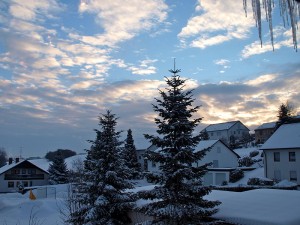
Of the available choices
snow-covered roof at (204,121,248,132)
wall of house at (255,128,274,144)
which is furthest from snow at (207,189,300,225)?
snow-covered roof at (204,121,248,132)

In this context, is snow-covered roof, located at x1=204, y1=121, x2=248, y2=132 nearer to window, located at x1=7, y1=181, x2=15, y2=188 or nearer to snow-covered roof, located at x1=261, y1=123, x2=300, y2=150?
snow-covered roof, located at x1=261, y1=123, x2=300, y2=150

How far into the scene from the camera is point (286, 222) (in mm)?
10852

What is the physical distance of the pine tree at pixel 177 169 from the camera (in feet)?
41.4

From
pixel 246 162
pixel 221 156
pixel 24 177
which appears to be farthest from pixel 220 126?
pixel 24 177

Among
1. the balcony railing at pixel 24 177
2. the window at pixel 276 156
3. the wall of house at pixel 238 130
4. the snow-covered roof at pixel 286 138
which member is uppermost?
the wall of house at pixel 238 130

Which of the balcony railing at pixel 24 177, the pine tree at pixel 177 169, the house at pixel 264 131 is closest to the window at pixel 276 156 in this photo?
the pine tree at pixel 177 169

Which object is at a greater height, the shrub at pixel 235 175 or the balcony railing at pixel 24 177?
the shrub at pixel 235 175

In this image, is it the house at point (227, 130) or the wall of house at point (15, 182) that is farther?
the house at point (227, 130)

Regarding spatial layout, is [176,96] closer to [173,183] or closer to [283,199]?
[173,183]

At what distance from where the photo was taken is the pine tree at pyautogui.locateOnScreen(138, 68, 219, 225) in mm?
12625

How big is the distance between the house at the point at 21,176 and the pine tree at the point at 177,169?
55964mm

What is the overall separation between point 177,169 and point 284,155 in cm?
3131

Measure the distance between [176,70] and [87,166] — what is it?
28.3ft

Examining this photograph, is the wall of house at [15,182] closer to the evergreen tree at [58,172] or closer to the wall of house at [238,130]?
the evergreen tree at [58,172]
